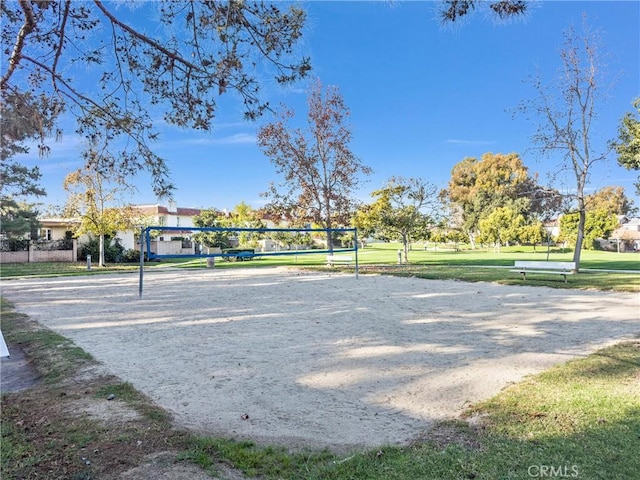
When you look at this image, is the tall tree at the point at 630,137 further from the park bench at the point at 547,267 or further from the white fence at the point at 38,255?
the white fence at the point at 38,255

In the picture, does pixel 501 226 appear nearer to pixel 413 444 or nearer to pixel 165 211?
pixel 165 211

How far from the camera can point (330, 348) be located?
533cm

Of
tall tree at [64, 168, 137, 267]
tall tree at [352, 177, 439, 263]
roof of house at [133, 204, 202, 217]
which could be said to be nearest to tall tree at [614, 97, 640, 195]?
tall tree at [352, 177, 439, 263]

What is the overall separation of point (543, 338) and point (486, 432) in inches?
139

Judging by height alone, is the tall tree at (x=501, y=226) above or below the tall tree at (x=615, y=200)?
below

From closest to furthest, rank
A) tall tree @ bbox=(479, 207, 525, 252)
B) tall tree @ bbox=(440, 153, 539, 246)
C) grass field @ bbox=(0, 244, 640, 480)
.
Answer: grass field @ bbox=(0, 244, 640, 480) < tall tree @ bbox=(479, 207, 525, 252) < tall tree @ bbox=(440, 153, 539, 246)

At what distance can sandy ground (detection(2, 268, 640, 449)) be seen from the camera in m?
3.23

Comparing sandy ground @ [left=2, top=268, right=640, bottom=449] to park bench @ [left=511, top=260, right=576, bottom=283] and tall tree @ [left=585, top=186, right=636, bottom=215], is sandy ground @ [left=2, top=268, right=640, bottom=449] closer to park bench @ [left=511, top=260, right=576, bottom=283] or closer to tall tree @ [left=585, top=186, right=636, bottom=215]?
park bench @ [left=511, top=260, right=576, bottom=283]

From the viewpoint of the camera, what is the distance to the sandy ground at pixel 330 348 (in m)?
3.23

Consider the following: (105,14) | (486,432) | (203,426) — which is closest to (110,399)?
(203,426)

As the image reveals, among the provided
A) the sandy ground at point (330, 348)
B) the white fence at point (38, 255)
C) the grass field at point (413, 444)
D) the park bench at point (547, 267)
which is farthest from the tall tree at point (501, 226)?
the grass field at point (413, 444)

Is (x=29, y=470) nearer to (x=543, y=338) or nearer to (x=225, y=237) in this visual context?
(x=543, y=338)

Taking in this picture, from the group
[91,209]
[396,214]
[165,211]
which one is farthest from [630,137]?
[165,211]

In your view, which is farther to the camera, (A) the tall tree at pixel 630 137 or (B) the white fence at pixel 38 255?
(B) the white fence at pixel 38 255
